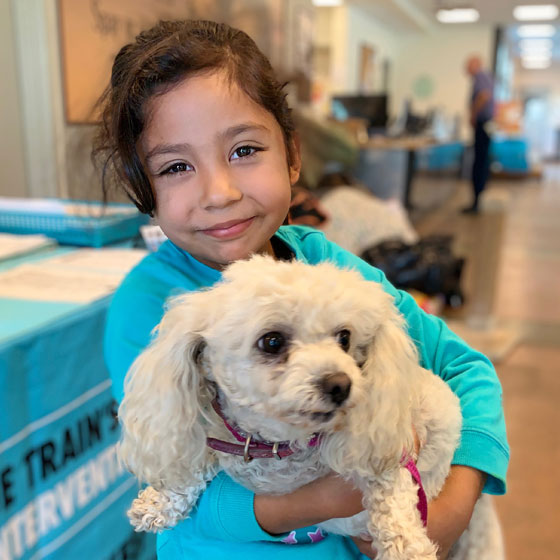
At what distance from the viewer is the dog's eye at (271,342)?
2.07ft

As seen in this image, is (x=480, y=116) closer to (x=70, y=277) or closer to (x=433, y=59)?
(x=433, y=59)

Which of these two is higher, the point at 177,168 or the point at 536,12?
the point at 536,12

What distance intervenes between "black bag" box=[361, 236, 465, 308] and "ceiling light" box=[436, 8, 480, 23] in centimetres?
929

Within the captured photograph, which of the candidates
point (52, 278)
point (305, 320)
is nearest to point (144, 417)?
point (305, 320)

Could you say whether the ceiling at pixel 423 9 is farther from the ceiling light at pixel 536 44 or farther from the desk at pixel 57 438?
the desk at pixel 57 438

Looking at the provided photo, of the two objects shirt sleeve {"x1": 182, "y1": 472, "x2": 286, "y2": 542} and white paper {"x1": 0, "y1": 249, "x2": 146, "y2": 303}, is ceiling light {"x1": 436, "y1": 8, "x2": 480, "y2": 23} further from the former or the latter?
shirt sleeve {"x1": 182, "y1": 472, "x2": 286, "y2": 542}

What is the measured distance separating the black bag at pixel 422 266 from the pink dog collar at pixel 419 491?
2368 mm

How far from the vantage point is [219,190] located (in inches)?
30.9

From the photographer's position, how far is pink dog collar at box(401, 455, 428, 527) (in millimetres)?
722

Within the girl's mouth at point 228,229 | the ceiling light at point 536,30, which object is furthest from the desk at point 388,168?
the ceiling light at point 536,30

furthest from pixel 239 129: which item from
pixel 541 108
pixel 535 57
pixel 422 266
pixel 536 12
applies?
pixel 541 108

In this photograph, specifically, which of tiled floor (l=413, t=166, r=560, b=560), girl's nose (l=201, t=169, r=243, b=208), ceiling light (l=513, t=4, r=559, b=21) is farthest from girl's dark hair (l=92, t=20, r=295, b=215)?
ceiling light (l=513, t=4, r=559, b=21)

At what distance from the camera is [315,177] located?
388 cm

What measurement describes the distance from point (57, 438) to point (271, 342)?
27.1 inches
